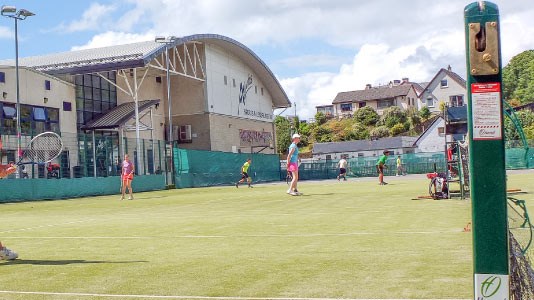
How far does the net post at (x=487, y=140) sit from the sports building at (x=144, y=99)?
2840cm

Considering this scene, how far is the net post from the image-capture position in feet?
11.1

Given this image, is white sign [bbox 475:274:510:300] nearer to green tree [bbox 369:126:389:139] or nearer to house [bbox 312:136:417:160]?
house [bbox 312:136:417:160]

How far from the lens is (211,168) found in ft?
155

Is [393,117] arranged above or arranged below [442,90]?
below

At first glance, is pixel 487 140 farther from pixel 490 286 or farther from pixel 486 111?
pixel 490 286

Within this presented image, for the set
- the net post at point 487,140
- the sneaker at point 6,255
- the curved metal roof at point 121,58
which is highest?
the curved metal roof at point 121,58

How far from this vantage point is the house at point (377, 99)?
11300 cm

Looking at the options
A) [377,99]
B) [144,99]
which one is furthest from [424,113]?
[144,99]

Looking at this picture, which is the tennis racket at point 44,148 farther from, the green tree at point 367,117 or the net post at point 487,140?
the green tree at point 367,117

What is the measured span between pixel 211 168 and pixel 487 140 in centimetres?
4409

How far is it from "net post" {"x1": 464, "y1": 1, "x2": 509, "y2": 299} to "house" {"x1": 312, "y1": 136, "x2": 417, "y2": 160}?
8217 cm

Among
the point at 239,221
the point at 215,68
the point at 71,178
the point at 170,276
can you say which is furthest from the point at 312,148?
the point at 170,276

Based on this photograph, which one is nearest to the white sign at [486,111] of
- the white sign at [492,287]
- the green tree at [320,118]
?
the white sign at [492,287]


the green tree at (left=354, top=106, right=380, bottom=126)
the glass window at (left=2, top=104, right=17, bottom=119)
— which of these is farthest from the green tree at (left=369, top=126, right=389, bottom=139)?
the glass window at (left=2, top=104, right=17, bottom=119)
